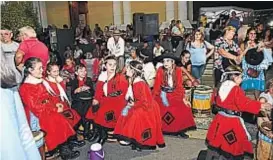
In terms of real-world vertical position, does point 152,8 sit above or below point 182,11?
above

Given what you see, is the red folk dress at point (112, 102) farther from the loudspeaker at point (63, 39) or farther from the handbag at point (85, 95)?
the loudspeaker at point (63, 39)

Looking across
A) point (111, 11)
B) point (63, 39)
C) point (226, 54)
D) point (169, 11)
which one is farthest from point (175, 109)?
point (111, 11)

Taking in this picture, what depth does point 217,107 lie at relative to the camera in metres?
3.37

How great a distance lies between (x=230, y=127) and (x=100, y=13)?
1150cm

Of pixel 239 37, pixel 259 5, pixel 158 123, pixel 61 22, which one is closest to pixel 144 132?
pixel 158 123

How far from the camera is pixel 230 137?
3.30 m

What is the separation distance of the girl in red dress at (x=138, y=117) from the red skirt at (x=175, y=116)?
1.47ft

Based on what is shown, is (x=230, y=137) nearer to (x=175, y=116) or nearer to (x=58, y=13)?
(x=175, y=116)

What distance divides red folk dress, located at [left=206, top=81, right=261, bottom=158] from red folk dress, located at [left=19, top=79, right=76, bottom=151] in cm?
142

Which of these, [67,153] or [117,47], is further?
[117,47]

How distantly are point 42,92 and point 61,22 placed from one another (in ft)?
39.3

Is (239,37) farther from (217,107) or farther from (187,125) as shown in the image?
(217,107)

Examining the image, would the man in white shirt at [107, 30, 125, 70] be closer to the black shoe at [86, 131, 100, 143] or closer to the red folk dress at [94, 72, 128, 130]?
the black shoe at [86, 131, 100, 143]

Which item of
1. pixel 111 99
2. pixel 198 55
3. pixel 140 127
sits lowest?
pixel 140 127
